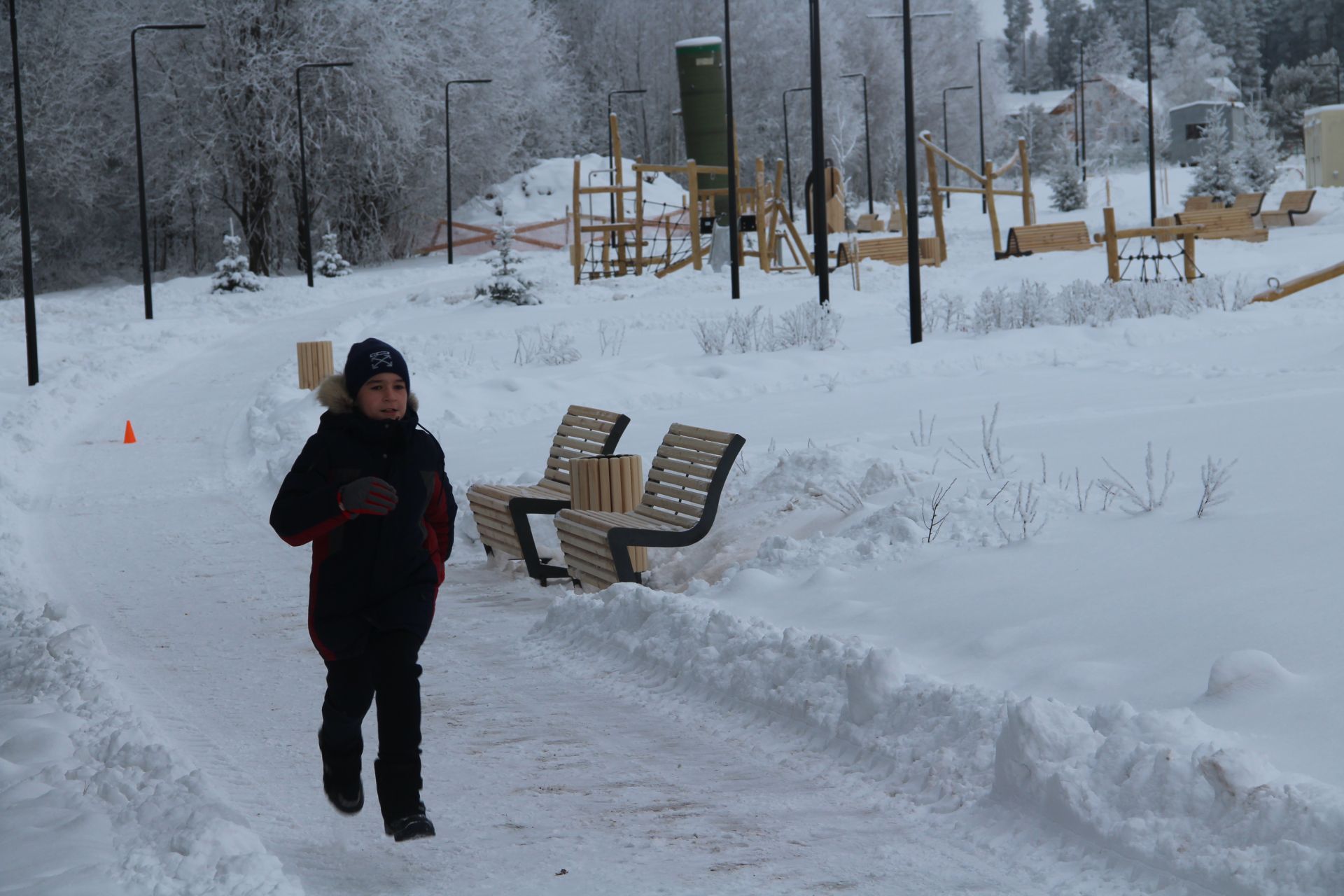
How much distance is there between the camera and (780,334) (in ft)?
61.8

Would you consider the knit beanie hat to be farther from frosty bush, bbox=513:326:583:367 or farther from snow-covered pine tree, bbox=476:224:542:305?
snow-covered pine tree, bbox=476:224:542:305

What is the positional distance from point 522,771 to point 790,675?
1.14 metres

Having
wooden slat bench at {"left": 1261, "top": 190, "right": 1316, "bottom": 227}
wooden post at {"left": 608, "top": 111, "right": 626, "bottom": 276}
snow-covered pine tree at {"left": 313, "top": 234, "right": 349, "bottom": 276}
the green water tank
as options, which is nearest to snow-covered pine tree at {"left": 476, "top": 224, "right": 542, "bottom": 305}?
wooden post at {"left": 608, "top": 111, "right": 626, "bottom": 276}

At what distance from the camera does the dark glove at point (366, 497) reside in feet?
13.6

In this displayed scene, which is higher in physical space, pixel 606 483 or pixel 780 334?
pixel 780 334

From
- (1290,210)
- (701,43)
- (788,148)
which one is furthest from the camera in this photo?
(788,148)

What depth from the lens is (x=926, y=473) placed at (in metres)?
8.84

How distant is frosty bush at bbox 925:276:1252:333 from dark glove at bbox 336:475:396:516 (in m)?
14.8

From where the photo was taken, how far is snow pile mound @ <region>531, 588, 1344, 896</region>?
3809 mm

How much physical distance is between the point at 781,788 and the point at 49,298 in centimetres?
3942

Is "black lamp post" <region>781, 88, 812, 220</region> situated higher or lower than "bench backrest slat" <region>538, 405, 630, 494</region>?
higher

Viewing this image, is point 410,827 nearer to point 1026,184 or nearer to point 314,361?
point 314,361

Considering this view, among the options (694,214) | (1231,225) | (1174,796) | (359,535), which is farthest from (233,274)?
(1174,796)

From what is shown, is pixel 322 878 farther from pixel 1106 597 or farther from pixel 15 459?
pixel 15 459
